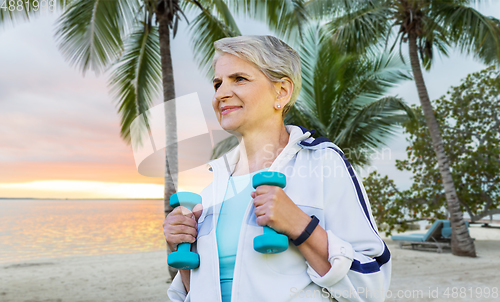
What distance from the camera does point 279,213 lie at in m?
1.09

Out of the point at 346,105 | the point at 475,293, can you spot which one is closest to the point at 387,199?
the point at 346,105

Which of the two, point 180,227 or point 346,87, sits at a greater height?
point 346,87

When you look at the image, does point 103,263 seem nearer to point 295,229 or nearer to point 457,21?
point 295,229

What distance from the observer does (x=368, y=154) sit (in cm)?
1250

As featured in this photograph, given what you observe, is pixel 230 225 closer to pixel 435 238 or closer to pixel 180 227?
pixel 180 227

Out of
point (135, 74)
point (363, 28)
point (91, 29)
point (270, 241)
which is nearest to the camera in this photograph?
point (270, 241)

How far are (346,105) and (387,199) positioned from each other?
406 centimetres

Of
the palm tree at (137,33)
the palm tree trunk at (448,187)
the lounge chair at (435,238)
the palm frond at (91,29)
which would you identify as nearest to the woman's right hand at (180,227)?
the palm tree at (137,33)

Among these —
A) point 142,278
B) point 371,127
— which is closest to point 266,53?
point 142,278

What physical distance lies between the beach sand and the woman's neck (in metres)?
5.88

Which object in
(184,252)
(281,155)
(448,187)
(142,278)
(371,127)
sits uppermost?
(281,155)

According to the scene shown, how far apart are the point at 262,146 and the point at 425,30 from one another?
10.8 metres

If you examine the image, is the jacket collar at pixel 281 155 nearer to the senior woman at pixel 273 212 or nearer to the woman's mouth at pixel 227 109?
the senior woman at pixel 273 212

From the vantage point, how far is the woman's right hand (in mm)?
1271
